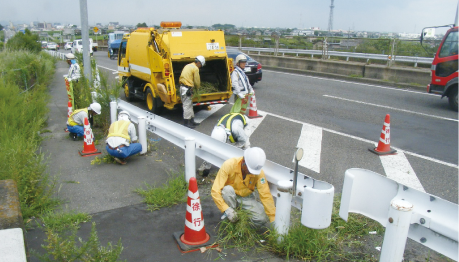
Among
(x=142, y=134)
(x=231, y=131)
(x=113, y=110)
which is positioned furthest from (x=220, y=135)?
(x=113, y=110)

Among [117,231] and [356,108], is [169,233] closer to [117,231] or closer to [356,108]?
[117,231]

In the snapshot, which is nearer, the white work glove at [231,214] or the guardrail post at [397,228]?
the guardrail post at [397,228]

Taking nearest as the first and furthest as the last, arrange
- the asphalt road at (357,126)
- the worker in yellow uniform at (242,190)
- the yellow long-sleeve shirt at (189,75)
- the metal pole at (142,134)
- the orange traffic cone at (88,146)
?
the worker in yellow uniform at (242,190), the asphalt road at (357,126), the metal pole at (142,134), the orange traffic cone at (88,146), the yellow long-sleeve shirt at (189,75)

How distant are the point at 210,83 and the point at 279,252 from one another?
7.15 metres

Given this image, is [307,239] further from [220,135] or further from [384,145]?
[384,145]

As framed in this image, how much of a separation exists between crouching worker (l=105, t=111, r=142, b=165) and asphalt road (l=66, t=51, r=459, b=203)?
2.50m

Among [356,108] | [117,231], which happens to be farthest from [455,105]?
[117,231]

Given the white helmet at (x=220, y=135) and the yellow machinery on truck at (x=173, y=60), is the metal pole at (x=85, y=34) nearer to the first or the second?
the yellow machinery on truck at (x=173, y=60)

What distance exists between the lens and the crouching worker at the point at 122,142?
6.35m

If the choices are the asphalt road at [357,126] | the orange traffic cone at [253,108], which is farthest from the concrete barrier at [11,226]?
the orange traffic cone at [253,108]

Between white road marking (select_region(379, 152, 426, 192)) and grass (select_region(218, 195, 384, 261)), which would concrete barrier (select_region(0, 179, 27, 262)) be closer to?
grass (select_region(218, 195, 384, 261))

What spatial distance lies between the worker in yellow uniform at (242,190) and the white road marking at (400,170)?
2784 millimetres

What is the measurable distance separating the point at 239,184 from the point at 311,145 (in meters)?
3.69

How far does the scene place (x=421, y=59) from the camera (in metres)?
18.7
